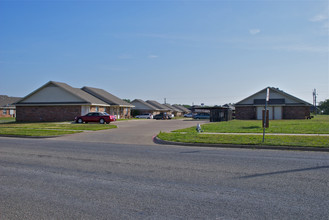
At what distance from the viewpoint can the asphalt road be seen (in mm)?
5098

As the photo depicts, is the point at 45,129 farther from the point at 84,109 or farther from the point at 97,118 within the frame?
the point at 84,109

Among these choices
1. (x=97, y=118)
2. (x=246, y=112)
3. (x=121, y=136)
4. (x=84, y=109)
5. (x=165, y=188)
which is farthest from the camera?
(x=246, y=112)

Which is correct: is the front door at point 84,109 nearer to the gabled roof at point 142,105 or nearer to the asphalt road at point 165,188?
the asphalt road at point 165,188

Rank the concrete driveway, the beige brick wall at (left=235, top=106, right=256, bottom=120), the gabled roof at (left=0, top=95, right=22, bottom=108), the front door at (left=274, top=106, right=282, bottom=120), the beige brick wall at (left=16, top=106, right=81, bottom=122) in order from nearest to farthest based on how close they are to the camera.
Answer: the concrete driveway
the beige brick wall at (left=16, top=106, right=81, bottom=122)
the front door at (left=274, top=106, right=282, bottom=120)
the beige brick wall at (left=235, top=106, right=256, bottom=120)
the gabled roof at (left=0, top=95, right=22, bottom=108)

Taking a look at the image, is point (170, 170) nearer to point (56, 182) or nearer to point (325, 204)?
point (56, 182)

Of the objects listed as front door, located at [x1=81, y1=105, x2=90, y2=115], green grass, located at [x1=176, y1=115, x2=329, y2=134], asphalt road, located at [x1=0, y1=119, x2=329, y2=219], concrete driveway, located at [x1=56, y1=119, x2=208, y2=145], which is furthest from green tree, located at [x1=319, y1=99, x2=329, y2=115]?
asphalt road, located at [x1=0, y1=119, x2=329, y2=219]

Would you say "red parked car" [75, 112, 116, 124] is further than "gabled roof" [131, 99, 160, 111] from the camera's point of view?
No

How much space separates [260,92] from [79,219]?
46426 millimetres

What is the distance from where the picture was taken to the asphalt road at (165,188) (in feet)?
16.7

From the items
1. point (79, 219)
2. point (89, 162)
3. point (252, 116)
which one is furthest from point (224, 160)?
point (252, 116)

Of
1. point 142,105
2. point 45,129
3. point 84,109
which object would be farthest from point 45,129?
point 142,105

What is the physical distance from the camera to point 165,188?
6.56 meters

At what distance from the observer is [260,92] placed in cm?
→ 4781

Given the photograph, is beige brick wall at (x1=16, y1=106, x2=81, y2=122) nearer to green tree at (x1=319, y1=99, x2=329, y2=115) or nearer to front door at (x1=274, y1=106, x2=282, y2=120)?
front door at (x1=274, y1=106, x2=282, y2=120)
